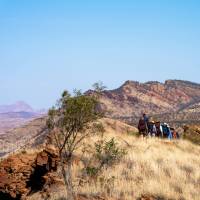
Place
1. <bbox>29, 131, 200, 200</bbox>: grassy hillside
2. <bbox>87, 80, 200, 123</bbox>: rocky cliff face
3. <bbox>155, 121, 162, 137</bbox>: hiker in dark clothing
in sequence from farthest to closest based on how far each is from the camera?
<bbox>87, 80, 200, 123</bbox>: rocky cliff face, <bbox>155, 121, 162, 137</bbox>: hiker in dark clothing, <bbox>29, 131, 200, 200</bbox>: grassy hillside

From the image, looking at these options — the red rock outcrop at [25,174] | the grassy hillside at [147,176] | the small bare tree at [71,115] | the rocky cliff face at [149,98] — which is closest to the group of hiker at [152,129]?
Result: the grassy hillside at [147,176]

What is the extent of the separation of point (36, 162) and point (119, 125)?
11.1 meters

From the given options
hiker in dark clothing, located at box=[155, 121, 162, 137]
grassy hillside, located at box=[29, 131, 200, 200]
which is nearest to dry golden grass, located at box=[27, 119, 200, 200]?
grassy hillside, located at box=[29, 131, 200, 200]

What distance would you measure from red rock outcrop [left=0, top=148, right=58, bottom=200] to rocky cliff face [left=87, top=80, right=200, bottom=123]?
97159mm

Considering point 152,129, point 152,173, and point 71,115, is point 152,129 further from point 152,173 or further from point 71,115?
point 71,115

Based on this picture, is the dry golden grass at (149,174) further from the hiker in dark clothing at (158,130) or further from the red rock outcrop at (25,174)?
the hiker in dark clothing at (158,130)

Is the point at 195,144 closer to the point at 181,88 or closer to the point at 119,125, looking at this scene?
the point at 119,125

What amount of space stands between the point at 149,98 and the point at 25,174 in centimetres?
11746

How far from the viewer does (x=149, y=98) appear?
→ 136250mm

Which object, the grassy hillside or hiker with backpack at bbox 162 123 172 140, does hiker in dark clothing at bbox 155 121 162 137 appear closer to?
hiker with backpack at bbox 162 123 172 140

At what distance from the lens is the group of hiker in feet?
95.6

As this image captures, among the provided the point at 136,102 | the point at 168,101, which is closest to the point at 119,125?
the point at 136,102

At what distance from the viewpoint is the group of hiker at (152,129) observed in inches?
1147

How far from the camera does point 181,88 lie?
518ft
